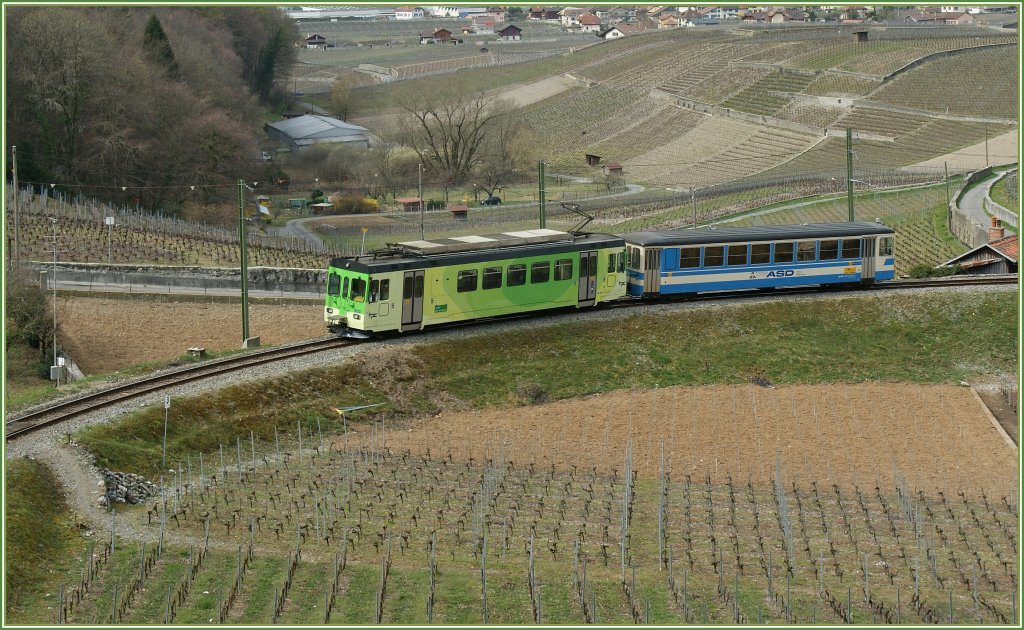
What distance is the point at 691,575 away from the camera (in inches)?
1046

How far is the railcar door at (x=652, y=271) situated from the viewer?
153ft

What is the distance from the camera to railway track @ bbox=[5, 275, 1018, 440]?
111 feet

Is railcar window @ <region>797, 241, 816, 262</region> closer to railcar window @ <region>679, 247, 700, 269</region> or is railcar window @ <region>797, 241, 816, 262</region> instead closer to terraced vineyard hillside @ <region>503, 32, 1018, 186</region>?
railcar window @ <region>679, 247, 700, 269</region>

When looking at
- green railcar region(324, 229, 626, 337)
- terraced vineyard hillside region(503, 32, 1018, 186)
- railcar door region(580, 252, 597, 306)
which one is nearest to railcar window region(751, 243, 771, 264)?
green railcar region(324, 229, 626, 337)

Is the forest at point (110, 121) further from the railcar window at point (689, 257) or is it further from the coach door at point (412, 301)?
the railcar window at point (689, 257)

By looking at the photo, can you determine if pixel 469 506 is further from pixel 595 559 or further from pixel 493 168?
pixel 493 168

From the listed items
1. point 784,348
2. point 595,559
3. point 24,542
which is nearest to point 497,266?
point 784,348

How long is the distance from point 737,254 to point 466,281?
1020cm

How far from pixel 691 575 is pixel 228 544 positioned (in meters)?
9.05

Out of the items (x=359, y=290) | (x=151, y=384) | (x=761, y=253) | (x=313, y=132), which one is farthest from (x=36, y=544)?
(x=313, y=132)

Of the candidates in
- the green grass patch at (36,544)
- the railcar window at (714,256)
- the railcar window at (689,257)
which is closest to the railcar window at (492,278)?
the railcar window at (689,257)

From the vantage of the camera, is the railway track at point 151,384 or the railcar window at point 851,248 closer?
the railway track at point 151,384

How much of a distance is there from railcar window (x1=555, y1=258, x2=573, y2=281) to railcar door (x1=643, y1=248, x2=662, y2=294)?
3.01m

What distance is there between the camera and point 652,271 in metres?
46.7
